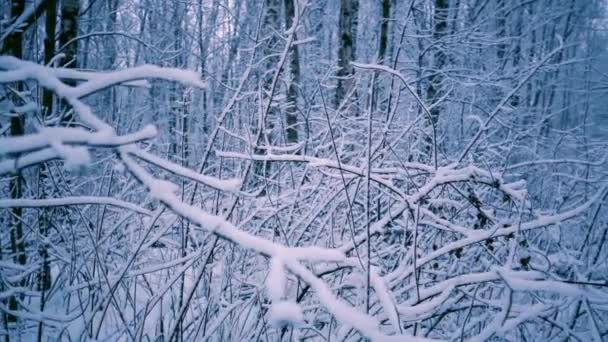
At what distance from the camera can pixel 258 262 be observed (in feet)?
9.23

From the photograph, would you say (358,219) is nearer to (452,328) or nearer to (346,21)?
(452,328)

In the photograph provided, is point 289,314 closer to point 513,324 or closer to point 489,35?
point 513,324

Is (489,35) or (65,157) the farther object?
(489,35)

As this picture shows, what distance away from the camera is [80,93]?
683mm

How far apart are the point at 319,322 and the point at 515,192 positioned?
4.55 ft

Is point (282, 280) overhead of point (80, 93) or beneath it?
beneath

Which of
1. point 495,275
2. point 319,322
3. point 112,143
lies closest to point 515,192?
point 495,275

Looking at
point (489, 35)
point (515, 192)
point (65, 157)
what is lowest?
point (515, 192)

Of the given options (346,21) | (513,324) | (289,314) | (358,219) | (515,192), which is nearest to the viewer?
(289,314)

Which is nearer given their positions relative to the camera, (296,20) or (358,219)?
(296,20)

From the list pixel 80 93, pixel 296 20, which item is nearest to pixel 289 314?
pixel 80 93

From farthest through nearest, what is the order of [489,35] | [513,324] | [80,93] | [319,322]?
1. [489,35]
2. [319,322]
3. [513,324]
4. [80,93]

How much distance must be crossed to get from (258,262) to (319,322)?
0.67m

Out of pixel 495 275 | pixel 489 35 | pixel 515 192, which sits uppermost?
pixel 489 35
